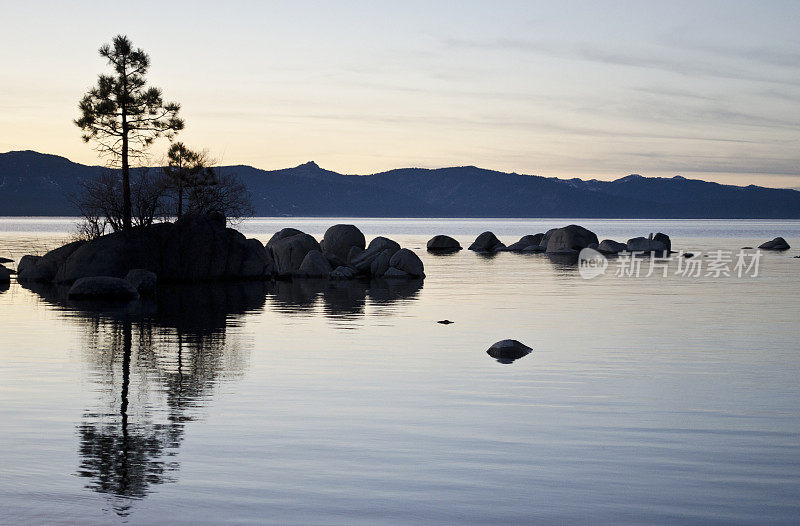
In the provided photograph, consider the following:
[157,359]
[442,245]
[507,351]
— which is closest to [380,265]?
[507,351]

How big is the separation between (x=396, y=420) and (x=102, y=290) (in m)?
21.4

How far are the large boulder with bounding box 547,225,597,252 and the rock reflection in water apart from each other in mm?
46654

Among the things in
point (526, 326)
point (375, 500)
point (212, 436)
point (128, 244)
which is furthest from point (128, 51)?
point (375, 500)

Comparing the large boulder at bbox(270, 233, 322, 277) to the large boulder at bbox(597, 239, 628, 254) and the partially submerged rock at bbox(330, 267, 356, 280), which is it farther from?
the large boulder at bbox(597, 239, 628, 254)

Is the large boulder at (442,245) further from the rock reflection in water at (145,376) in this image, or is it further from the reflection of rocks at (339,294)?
the rock reflection in water at (145,376)

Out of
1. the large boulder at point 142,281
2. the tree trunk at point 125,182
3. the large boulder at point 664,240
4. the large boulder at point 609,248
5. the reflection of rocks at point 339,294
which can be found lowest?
the reflection of rocks at point 339,294

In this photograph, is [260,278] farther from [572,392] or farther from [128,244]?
[572,392]

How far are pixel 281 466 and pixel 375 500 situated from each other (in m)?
1.51

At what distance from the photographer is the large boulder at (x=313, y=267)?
147ft

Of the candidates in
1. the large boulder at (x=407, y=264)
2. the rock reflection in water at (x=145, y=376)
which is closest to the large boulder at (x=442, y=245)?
the large boulder at (x=407, y=264)

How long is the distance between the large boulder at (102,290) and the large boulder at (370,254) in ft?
58.5

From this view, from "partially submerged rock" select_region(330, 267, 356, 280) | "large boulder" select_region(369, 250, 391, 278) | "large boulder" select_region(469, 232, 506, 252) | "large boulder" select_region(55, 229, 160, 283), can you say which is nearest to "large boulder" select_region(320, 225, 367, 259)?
"large boulder" select_region(369, 250, 391, 278)

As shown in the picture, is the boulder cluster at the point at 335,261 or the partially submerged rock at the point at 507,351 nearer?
the partially submerged rock at the point at 507,351

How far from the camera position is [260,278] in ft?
138
